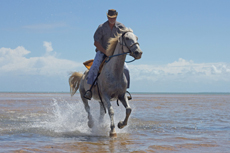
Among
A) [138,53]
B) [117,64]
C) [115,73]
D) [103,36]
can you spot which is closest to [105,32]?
[103,36]

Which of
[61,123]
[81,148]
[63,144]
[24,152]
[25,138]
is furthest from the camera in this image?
[61,123]

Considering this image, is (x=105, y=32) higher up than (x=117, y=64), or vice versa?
(x=105, y=32)

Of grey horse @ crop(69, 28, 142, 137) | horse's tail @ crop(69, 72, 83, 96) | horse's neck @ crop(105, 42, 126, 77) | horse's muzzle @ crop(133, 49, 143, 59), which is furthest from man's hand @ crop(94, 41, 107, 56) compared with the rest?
horse's tail @ crop(69, 72, 83, 96)

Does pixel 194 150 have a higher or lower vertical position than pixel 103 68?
lower

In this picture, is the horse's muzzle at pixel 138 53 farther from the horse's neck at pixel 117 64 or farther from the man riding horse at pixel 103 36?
the man riding horse at pixel 103 36

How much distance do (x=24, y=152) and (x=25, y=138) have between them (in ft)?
6.02

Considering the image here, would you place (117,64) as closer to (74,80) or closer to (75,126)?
(75,126)

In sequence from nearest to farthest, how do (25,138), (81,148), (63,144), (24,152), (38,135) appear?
(24,152) → (81,148) → (63,144) → (25,138) → (38,135)

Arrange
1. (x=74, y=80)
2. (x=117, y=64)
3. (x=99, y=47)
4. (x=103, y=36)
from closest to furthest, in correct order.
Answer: (x=117, y=64)
(x=99, y=47)
(x=103, y=36)
(x=74, y=80)

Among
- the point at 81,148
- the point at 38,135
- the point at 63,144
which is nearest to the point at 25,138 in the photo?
the point at 38,135

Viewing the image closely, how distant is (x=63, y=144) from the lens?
6.34m

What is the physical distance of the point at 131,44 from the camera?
664 cm

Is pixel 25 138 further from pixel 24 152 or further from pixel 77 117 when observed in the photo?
pixel 77 117

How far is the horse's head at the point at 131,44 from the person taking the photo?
6.46m
